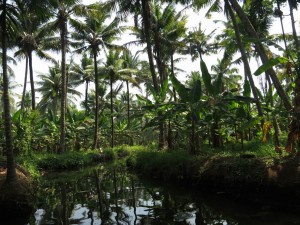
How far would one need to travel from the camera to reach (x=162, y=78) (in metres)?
23.0

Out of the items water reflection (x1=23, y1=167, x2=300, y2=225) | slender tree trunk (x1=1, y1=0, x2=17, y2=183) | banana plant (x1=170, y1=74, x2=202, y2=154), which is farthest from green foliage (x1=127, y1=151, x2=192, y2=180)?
slender tree trunk (x1=1, y1=0, x2=17, y2=183)

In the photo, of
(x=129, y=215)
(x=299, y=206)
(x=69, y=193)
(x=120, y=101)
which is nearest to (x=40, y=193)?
(x=69, y=193)

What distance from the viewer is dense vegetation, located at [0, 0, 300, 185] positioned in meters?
10.3

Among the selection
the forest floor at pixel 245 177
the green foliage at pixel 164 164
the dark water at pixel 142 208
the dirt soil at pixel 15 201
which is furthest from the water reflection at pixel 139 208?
the green foliage at pixel 164 164

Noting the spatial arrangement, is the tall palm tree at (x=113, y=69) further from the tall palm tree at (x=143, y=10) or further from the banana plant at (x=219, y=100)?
the banana plant at (x=219, y=100)

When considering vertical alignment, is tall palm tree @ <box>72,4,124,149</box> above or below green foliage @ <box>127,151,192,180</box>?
above

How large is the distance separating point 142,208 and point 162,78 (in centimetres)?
1503

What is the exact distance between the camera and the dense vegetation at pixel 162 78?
10.3 meters

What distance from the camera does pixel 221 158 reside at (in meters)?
11.1

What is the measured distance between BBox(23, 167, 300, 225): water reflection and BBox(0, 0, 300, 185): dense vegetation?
2036 millimetres

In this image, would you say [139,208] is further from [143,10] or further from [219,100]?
[143,10]

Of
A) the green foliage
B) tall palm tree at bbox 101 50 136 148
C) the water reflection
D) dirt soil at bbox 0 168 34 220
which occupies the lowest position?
the water reflection

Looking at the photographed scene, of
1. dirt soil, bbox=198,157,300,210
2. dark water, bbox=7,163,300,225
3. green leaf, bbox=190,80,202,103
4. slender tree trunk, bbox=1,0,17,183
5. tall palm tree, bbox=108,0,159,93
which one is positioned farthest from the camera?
tall palm tree, bbox=108,0,159,93

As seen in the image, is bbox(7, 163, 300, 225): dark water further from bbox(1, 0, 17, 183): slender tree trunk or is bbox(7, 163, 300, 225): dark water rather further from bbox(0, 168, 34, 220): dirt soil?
bbox(1, 0, 17, 183): slender tree trunk
